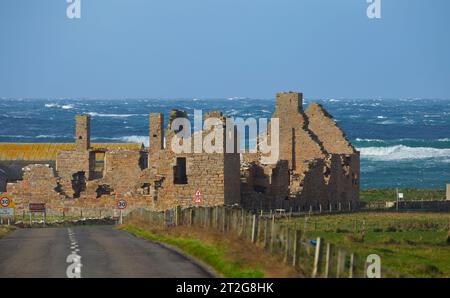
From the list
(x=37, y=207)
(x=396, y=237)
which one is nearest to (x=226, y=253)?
(x=396, y=237)

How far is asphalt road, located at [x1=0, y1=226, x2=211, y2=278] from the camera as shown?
30969 millimetres

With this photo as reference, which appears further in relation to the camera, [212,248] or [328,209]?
[328,209]

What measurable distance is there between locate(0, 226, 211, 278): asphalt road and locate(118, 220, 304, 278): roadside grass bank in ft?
1.89

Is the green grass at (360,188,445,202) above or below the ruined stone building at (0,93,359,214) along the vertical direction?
below

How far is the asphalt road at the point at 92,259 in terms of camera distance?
1219 inches

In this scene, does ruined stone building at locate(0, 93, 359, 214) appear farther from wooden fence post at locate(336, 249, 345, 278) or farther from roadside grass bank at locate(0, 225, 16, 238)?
wooden fence post at locate(336, 249, 345, 278)

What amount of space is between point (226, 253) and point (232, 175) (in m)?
29.6

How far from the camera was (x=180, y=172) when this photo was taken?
65.1 metres

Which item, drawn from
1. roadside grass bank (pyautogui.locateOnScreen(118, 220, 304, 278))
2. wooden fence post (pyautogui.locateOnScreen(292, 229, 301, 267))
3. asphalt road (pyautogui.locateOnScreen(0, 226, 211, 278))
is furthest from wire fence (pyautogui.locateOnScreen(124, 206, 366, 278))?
asphalt road (pyautogui.locateOnScreen(0, 226, 211, 278))
